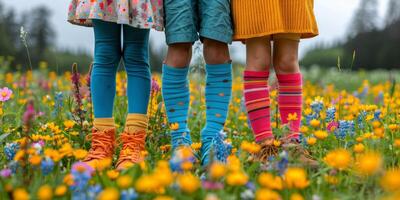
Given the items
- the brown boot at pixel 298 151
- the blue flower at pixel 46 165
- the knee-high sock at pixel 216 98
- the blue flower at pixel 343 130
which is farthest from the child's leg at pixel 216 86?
the blue flower at pixel 46 165

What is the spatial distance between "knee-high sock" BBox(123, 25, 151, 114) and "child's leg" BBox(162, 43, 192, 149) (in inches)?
4.4

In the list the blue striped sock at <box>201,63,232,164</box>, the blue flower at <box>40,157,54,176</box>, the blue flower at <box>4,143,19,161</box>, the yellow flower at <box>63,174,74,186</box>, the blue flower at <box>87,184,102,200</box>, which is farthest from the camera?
the blue striped sock at <box>201,63,232,164</box>

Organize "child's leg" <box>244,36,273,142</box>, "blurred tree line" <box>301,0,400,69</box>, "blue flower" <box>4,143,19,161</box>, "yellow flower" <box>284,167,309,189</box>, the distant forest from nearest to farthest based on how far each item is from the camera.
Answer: "yellow flower" <box>284,167,309,189</box>, "blue flower" <box>4,143,19,161</box>, "child's leg" <box>244,36,273,142</box>, the distant forest, "blurred tree line" <box>301,0,400,69</box>

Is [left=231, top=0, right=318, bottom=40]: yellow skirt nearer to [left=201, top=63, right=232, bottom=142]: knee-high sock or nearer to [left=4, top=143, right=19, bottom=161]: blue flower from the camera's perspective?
[left=201, top=63, right=232, bottom=142]: knee-high sock

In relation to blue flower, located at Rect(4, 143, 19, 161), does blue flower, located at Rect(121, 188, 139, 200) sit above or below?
above

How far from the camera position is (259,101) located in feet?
8.29

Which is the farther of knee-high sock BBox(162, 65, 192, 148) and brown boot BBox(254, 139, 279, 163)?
knee-high sock BBox(162, 65, 192, 148)

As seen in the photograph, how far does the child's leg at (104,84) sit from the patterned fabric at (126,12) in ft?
0.34

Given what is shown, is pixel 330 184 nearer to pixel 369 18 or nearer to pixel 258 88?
pixel 258 88

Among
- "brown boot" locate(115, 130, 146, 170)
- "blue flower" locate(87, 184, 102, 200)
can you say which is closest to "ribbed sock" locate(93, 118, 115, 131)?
"brown boot" locate(115, 130, 146, 170)

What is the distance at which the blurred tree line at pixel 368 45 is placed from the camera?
3825 cm

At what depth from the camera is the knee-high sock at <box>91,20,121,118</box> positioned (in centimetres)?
255

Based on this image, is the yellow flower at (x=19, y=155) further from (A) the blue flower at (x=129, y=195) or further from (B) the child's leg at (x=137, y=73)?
(B) the child's leg at (x=137, y=73)

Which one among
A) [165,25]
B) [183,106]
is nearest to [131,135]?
[183,106]
